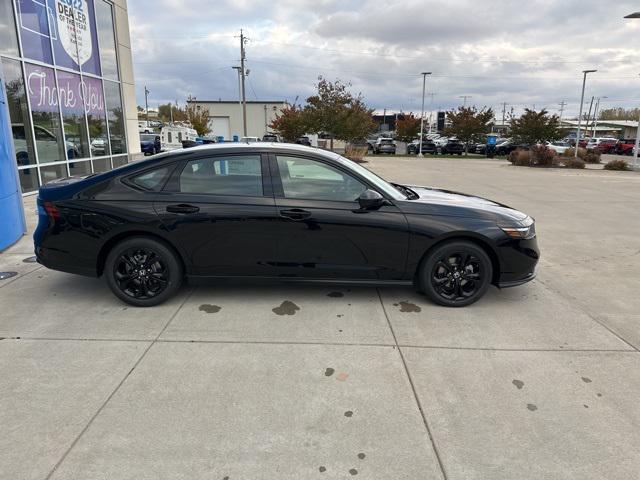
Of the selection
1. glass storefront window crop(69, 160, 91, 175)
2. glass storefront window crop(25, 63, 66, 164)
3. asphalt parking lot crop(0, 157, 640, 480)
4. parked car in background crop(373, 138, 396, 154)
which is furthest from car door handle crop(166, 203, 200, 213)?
parked car in background crop(373, 138, 396, 154)

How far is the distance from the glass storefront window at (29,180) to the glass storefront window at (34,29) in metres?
2.71

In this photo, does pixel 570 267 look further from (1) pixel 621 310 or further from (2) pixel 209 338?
(2) pixel 209 338

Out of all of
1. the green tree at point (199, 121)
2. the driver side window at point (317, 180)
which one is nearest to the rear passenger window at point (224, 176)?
the driver side window at point (317, 180)

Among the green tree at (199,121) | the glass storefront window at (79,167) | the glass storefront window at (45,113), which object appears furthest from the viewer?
the green tree at (199,121)

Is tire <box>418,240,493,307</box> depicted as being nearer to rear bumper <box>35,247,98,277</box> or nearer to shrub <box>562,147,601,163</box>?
rear bumper <box>35,247,98,277</box>

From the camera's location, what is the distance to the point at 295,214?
13.4ft

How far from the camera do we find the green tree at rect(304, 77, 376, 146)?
1158 inches

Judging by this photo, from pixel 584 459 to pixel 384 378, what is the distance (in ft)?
3.99

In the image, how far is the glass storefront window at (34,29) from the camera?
10430 mm

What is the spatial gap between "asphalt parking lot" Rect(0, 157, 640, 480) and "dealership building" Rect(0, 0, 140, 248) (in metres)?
4.39

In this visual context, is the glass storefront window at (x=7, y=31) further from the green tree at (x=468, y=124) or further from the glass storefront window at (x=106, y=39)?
the green tree at (x=468, y=124)

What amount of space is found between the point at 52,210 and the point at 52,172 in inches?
340

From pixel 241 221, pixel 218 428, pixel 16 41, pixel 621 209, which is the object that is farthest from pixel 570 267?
pixel 16 41

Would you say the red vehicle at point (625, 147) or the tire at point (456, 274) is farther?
the red vehicle at point (625, 147)
